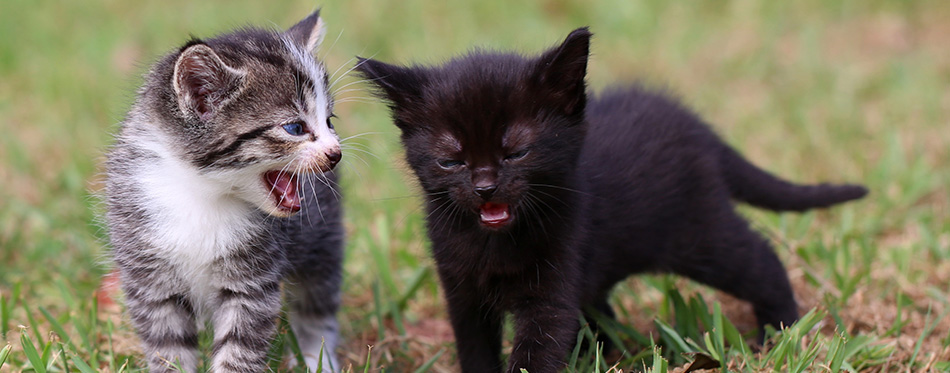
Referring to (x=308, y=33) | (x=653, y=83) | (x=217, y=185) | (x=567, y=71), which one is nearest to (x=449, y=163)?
(x=567, y=71)

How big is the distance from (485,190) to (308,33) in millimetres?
1133

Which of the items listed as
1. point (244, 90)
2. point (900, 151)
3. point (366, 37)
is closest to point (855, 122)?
point (900, 151)

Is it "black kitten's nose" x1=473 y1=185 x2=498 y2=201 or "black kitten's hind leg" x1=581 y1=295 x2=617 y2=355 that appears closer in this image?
"black kitten's nose" x1=473 y1=185 x2=498 y2=201

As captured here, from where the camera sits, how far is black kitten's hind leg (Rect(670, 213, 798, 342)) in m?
3.88

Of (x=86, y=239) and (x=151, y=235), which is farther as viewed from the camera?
(x=86, y=239)

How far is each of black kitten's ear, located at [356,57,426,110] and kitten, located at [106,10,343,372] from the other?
19 cm

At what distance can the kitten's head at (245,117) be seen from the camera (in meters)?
2.98

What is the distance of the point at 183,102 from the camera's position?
2982mm

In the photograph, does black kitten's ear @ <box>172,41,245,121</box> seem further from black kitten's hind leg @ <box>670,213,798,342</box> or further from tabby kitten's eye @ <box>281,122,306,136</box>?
black kitten's hind leg @ <box>670,213,798,342</box>

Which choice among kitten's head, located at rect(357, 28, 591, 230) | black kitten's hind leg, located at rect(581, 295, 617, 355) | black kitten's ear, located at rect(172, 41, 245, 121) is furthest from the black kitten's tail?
black kitten's ear, located at rect(172, 41, 245, 121)

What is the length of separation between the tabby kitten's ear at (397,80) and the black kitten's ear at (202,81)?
17.9 inches

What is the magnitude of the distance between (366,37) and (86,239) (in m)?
4.07

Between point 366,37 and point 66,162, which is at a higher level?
point 366,37

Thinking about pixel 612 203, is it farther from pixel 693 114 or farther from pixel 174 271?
pixel 174 271
